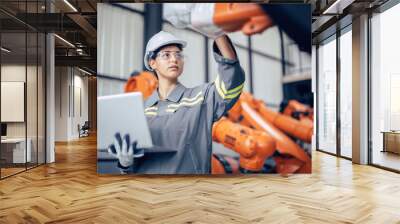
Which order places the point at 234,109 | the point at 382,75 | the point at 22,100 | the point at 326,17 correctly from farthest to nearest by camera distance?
the point at 326,17
the point at 382,75
the point at 22,100
the point at 234,109

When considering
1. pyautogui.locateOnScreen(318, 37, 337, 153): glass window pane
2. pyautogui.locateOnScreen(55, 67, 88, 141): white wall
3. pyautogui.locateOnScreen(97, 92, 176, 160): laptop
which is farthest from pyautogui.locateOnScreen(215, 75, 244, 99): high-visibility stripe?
pyautogui.locateOnScreen(55, 67, 88, 141): white wall

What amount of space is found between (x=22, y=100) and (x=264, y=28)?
4.25 m

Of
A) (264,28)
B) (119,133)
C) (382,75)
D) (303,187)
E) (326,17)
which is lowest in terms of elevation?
(303,187)

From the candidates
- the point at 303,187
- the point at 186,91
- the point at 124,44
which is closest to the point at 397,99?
the point at 303,187

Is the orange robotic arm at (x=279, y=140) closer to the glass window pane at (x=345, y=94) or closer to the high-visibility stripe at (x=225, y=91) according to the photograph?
the high-visibility stripe at (x=225, y=91)

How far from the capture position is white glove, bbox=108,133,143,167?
5.80m

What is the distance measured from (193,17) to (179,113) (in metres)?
1.49

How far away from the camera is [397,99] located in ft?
21.9

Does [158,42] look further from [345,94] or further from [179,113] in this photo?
[345,94]

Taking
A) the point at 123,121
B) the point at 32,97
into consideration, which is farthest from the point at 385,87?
the point at 32,97

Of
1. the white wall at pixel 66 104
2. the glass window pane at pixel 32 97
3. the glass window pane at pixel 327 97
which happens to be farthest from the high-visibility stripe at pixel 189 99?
the white wall at pixel 66 104

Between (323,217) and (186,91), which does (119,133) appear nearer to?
(186,91)

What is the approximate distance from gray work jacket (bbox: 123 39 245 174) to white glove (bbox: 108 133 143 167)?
0.35 ft

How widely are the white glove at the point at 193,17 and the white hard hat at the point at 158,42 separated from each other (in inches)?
8.6
